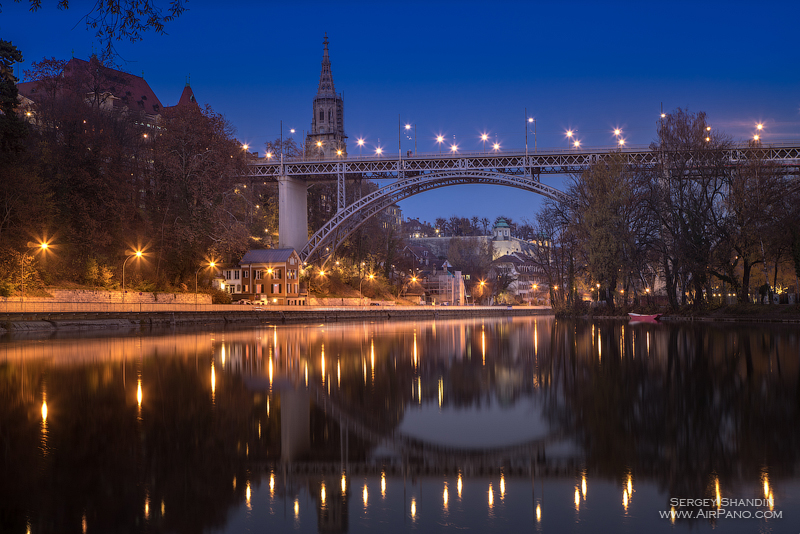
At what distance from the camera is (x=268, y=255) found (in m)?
79.1

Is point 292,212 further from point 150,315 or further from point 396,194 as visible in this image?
point 150,315

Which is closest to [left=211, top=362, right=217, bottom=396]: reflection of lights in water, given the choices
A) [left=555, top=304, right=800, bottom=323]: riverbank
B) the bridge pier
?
[left=555, top=304, right=800, bottom=323]: riverbank

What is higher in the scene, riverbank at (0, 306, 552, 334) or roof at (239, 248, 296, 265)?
roof at (239, 248, 296, 265)

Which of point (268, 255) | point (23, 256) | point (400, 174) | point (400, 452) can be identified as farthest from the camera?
point (268, 255)

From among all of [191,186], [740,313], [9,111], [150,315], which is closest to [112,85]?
[191,186]

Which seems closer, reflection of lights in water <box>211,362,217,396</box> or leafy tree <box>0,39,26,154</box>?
reflection of lights in water <box>211,362,217,396</box>

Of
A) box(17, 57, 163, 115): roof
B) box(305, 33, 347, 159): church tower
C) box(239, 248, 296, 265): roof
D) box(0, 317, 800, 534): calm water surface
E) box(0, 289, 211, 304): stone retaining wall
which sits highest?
box(305, 33, 347, 159): church tower

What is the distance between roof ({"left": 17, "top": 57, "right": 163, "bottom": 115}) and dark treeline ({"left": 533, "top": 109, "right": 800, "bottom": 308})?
123ft

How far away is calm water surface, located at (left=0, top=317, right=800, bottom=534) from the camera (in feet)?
19.1

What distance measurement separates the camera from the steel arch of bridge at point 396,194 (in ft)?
227

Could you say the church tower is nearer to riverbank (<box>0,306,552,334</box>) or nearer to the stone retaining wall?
riverbank (<box>0,306,552,334</box>)

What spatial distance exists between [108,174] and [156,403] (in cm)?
4574

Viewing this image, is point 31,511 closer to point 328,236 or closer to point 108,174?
point 108,174

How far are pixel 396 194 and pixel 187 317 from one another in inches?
1221
